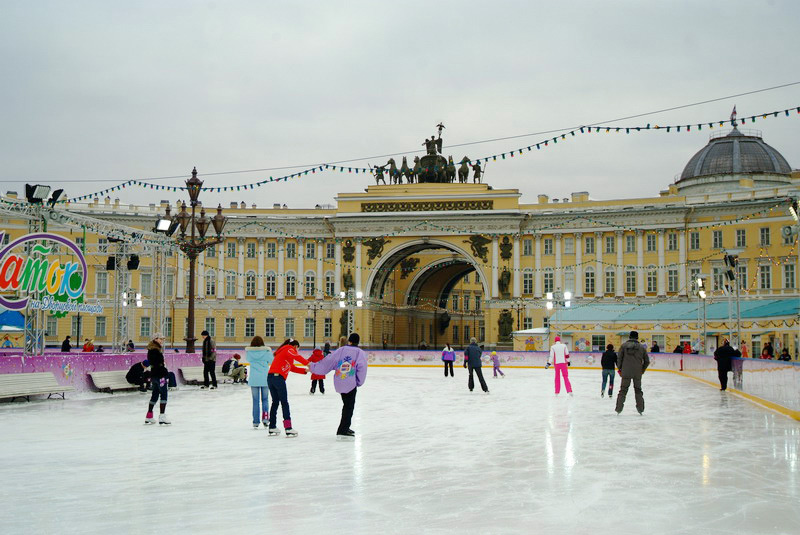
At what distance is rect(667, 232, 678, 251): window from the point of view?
6525cm

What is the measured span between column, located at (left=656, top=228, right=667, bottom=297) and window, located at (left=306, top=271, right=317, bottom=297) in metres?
27.8

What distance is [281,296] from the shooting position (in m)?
71.8

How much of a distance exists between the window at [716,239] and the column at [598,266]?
820 centimetres

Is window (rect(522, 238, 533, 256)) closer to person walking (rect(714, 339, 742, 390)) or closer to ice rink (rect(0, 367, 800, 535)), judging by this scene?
person walking (rect(714, 339, 742, 390))

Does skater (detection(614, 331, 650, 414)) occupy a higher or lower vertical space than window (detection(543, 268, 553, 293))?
lower

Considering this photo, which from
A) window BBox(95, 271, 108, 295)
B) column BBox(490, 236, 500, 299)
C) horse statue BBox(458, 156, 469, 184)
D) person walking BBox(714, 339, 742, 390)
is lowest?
person walking BBox(714, 339, 742, 390)

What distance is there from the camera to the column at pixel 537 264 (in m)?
67.9

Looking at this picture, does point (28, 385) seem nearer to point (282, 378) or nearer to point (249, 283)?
point (282, 378)

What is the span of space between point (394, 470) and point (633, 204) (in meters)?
59.1

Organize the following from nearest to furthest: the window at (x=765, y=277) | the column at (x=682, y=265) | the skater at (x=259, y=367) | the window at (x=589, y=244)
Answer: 1. the skater at (x=259, y=367)
2. the window at (x=765, y=277)
3. the column at (x=682, y=265)
4. the window at (x=589, y=244)

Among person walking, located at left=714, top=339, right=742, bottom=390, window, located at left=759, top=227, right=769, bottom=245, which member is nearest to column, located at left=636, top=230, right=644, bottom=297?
window, located at left=759, top=227, right=769, bottom=245

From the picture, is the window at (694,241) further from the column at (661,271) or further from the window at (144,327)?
the window at (144,327)

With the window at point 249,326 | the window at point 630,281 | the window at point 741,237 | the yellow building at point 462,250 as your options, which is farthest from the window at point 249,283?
the window at point 741,237

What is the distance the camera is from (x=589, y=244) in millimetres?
67562
